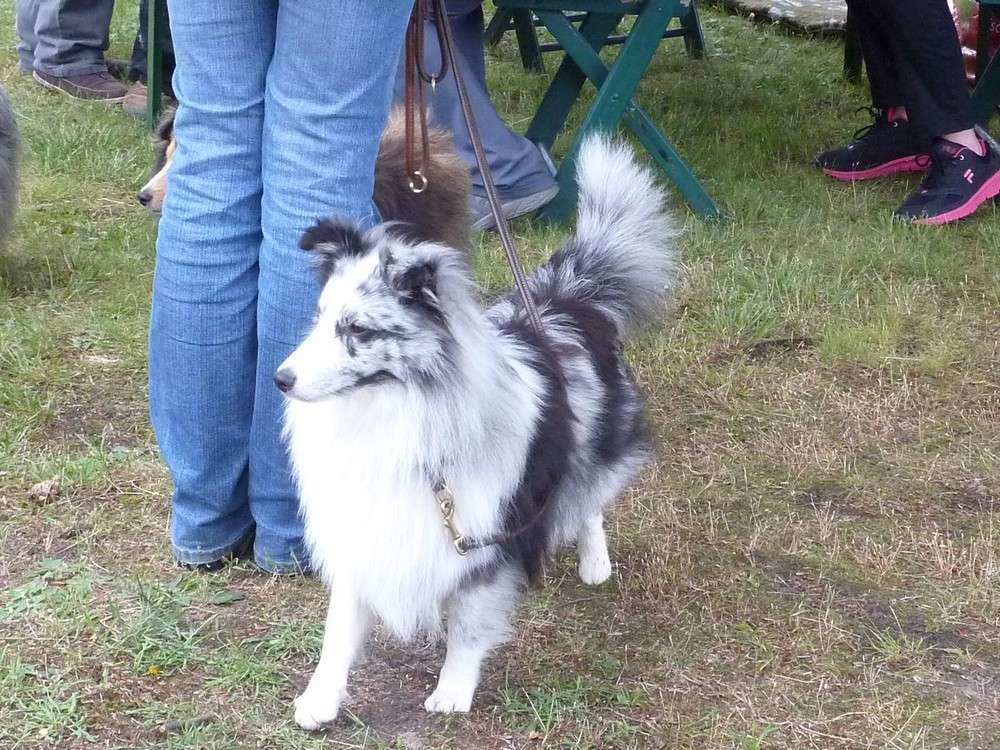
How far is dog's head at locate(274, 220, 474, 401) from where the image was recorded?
5.80 feet

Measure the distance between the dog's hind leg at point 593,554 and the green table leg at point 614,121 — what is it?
85.4 inches

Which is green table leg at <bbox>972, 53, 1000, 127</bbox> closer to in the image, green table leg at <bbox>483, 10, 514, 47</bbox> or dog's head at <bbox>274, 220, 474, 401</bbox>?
green table leg at <bbox>483, 10, 514, 47</bbox>

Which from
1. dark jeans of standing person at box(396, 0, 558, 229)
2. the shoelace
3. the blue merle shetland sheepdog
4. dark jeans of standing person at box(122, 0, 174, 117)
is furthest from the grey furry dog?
the shoelace

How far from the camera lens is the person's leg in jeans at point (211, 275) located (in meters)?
2.07

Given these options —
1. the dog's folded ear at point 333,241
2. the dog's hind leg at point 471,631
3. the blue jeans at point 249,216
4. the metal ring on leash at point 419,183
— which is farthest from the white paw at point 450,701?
the metal ring on leash at point 419,183

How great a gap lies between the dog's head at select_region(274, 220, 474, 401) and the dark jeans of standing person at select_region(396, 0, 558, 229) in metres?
2.30

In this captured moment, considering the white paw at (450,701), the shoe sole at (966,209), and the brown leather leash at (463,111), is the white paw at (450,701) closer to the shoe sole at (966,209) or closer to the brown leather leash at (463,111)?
the brown leather leash at (463,111)

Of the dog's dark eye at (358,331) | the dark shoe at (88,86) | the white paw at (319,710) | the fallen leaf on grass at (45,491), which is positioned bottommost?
the dark shoe at (88,86)

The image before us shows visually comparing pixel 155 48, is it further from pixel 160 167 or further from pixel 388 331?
pixel 388 331

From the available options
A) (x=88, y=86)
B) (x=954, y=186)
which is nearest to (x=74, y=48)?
(x=88, y=86)

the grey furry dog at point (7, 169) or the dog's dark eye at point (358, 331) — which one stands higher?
the dog's dark eye at point (358, 331)

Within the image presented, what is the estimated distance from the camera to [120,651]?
2197 mm

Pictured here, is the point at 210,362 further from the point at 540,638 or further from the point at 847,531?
the point at 847,531

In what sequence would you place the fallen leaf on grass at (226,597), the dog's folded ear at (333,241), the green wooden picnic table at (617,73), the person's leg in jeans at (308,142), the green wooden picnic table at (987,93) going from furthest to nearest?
1. the green wooden picnic table at (987,93)
2. the green wooden picnic table at (617,73)
3. the fallen leaf on grass at (226,597)
4. the person's leg in jeans at (308,142)
5. the dog's folded ear at (333,241)
